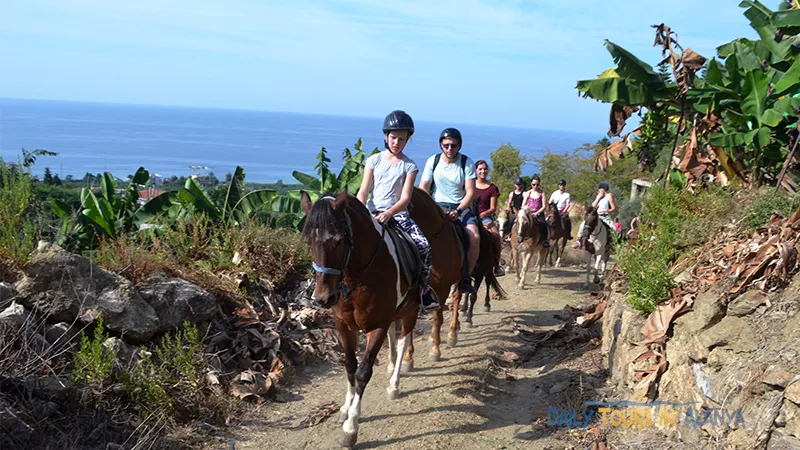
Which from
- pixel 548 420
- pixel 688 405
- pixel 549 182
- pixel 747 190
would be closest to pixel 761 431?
pixel 688 405

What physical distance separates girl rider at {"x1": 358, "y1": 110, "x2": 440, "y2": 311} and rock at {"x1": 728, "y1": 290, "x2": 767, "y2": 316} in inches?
117

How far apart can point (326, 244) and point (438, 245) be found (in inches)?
113

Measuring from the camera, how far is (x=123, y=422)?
530cm

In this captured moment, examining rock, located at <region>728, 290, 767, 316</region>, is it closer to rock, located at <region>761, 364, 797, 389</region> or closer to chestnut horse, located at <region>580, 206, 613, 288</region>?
rock, located at <region>761, 364, 797, 389</region>

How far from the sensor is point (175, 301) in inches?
273

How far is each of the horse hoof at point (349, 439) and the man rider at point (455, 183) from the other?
337 centimetres

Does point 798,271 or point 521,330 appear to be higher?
point 798,271

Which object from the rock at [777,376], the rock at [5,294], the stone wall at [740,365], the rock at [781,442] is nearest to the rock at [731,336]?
the stone wall at [740,365]

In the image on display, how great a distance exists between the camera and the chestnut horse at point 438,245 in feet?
23.2

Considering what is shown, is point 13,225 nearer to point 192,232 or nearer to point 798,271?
point 192,232

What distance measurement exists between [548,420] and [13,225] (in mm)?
6314

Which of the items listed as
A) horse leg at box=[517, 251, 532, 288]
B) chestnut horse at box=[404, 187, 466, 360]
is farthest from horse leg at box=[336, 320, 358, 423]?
horse leg at box=[517, 251, 532, 288]

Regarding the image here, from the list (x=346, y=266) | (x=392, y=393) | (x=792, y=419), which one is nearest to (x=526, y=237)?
(x=392, y=393)

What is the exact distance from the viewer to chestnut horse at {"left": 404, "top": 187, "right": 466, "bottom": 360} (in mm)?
7074
